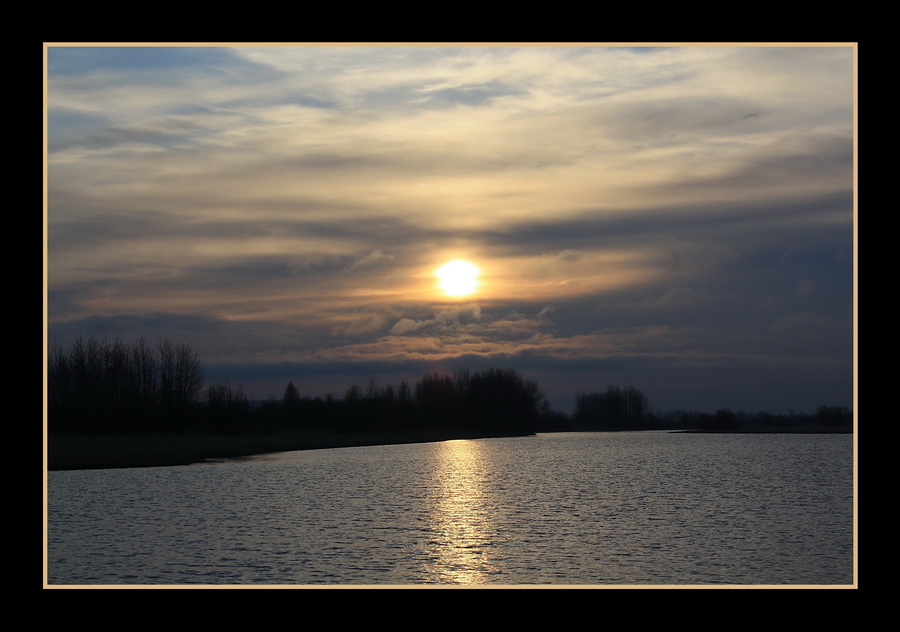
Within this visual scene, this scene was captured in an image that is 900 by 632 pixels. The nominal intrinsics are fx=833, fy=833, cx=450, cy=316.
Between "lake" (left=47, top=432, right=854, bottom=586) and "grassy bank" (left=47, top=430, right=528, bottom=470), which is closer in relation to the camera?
"lake" (left=47, top=432, right=854, bottom=586)

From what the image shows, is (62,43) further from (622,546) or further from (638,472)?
(638,472)

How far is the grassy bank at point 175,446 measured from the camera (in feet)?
232

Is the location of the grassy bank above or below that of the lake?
below

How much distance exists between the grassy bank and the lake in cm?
524

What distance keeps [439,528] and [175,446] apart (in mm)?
59327

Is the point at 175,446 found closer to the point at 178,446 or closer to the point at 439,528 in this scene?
the point at 178,446

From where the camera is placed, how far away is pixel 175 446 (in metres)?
90.4

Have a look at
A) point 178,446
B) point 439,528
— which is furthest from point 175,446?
point 439,528

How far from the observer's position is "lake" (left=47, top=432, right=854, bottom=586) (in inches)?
1117

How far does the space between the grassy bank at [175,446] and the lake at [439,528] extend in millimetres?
5242

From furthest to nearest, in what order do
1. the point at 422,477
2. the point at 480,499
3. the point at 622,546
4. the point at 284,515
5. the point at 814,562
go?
the point at 422,477, the point at 480,499, the point at 284,515, the point at 622,546, the point at 814,562

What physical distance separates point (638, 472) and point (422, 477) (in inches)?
841
